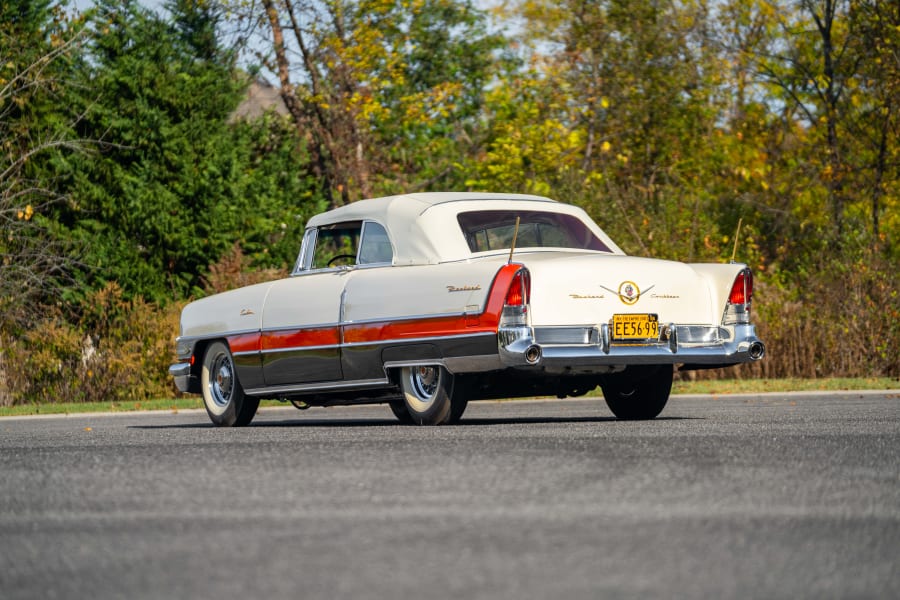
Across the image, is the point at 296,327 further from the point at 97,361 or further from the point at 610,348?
the point at 97,361

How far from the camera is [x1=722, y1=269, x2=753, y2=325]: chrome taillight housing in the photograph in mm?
11195

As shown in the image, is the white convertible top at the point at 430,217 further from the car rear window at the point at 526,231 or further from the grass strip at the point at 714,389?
the grass strip at the point at 714,389

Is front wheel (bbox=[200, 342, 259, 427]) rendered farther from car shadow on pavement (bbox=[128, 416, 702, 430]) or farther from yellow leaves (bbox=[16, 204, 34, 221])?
yellow leaves (bbox=[16, 204, 34, 221])

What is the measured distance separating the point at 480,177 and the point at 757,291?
18.6 metres

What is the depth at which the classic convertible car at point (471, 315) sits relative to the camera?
10.3 m

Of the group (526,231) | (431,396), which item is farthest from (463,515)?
(526,231)

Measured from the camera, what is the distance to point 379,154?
129ft

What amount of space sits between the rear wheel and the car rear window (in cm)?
109

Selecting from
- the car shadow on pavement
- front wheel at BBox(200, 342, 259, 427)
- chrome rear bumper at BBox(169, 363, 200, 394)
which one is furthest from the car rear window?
chrome rear bumper at BBox(169, 363, 200, 394)

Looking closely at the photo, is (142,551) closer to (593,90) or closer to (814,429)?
(814,429)

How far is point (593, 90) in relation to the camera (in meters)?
37.6

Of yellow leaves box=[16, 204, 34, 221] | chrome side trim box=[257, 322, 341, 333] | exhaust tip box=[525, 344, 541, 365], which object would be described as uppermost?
yellow leaves box=[16, 204, 34, 221]

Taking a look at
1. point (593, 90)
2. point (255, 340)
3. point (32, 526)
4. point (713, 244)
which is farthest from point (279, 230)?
point (32, 526)

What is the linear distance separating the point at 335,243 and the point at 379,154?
26.8 metres
